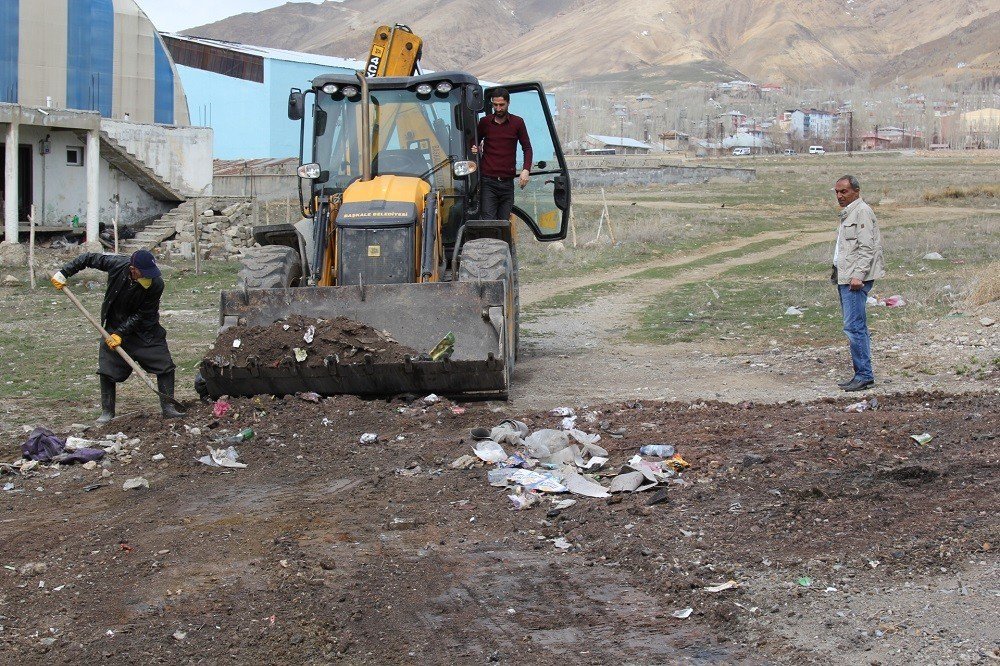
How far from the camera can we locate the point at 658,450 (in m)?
7.23

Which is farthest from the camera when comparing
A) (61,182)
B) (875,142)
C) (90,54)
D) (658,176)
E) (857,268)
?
(875,142)

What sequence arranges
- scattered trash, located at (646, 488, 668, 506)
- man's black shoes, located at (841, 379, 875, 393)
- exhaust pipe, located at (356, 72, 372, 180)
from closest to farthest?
scattered trash, located at (646, 488, 668, 506), man's black shoes, located at (841, 379, 875, 393), exhaust pipe, located at (356, 72, 372, 180)

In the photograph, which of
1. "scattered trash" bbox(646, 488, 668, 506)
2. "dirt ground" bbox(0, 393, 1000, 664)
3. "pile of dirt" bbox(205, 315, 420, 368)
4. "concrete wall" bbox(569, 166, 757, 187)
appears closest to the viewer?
"dirt ground" bbox(0, 393, 1000, 664)

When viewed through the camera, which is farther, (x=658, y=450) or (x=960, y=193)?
(x=960, y=193)

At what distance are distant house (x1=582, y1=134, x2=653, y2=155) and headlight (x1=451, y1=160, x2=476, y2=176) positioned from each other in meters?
87.6

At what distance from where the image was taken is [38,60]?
29.5m

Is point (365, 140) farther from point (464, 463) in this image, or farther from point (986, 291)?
point (986, 291)

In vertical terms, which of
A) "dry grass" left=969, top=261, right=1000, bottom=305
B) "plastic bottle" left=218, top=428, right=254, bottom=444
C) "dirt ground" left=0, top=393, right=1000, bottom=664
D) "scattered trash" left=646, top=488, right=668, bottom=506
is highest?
"dry grass" left=969, top=261, right=1000, bottom=305

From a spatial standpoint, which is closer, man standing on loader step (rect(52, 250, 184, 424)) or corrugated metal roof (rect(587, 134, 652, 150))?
man standing on loader step (rect(52, 250, 184, 424))

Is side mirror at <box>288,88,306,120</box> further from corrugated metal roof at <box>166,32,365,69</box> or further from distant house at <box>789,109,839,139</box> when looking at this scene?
distant house at <box>789,109,839,139</box>

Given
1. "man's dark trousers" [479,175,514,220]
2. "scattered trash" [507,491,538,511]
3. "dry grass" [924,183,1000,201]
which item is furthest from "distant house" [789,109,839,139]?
"scattered trash" [507,491,538,511]

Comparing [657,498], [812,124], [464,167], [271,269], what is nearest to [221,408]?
[271,269]

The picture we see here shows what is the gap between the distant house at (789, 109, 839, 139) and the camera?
111500 millimetres

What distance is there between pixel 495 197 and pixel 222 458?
4384 mm
